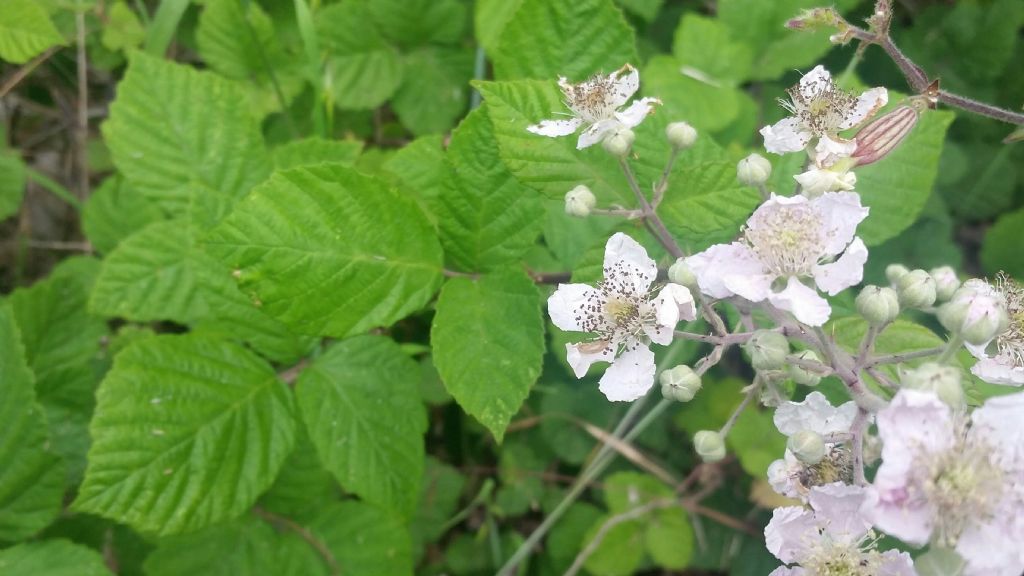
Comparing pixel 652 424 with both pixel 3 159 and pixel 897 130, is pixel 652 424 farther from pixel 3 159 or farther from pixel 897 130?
pixel 3 159

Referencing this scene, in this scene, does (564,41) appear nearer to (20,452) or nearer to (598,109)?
(598,109)

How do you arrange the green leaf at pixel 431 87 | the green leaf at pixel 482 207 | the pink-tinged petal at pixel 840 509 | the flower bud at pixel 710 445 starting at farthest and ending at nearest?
the green leaf at pixel 431 87
the green leaf at pixel 482 207
the flower bud at pixel 710 445
the pink-tinged petal at pixel 840 509

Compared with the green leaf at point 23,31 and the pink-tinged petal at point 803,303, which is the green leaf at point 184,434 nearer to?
the green leaf at point 23,31

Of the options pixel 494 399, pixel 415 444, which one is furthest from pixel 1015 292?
pixel 415 444

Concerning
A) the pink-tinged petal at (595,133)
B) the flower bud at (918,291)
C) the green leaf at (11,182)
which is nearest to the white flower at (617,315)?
the pink-tinged petal at (595,133)

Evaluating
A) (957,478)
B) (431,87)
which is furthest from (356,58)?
(957,478)

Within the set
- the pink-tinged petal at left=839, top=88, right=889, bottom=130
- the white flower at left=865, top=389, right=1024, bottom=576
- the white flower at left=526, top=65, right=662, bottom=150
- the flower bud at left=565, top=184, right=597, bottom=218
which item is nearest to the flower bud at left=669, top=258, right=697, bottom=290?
the flower bud at left=565, top=184, right=597, bottom=218
